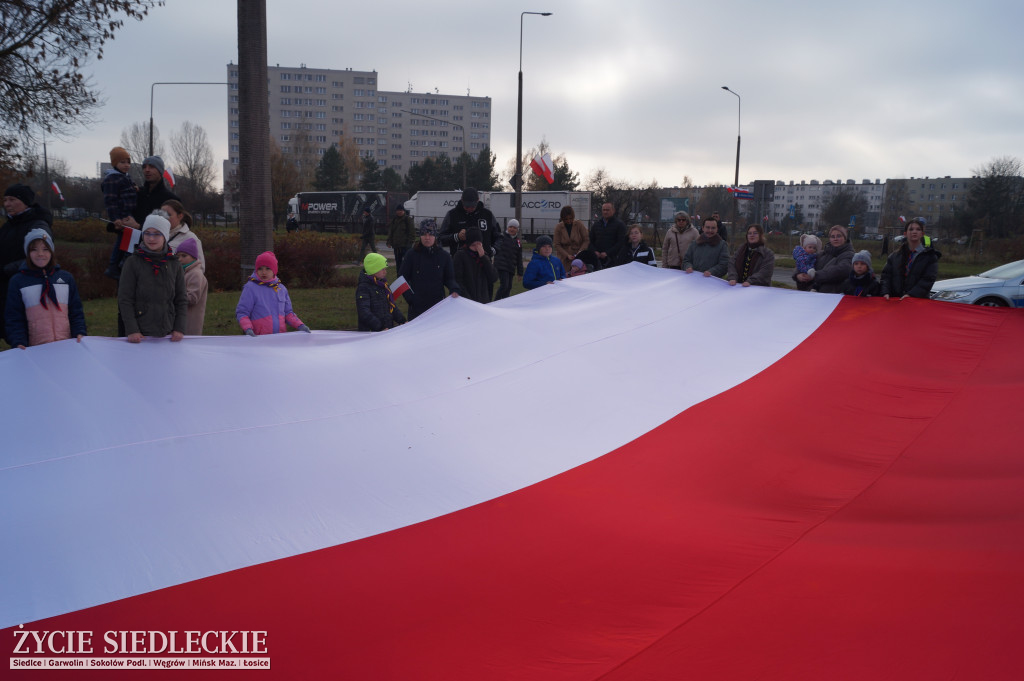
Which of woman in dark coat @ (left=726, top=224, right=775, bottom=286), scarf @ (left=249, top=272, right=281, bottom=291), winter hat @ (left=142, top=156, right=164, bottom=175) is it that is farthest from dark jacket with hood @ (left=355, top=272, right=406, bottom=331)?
woman in dark coat @ (left=726, top=224, right=775, bottom=286)

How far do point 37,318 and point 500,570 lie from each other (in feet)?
11.1

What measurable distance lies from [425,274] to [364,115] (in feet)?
385

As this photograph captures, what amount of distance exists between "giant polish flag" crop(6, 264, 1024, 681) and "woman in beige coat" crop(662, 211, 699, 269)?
12.7ft

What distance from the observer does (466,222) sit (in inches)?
376

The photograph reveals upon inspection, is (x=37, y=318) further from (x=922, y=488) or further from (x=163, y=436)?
(x=922, y=488)

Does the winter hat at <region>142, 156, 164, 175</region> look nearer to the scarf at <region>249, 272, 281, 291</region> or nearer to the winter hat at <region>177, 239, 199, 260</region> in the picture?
the winter hat at <region>177, 239, 199, 260</region>

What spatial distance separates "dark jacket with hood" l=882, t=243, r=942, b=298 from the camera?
6695 mm

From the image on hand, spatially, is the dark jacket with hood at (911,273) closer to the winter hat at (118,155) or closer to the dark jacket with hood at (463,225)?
the dark jacket with hood at (463,225)

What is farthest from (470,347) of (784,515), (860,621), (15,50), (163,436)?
(15,50)

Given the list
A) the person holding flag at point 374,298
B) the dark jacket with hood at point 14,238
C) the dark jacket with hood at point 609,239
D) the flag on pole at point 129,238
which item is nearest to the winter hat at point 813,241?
the dark jacket with hood at point 609,239

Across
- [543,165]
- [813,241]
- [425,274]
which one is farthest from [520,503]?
[543,165]

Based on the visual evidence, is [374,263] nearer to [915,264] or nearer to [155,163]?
[155,163]

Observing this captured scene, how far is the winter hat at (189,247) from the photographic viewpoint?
584cm

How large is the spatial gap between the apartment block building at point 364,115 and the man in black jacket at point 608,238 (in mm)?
98696
